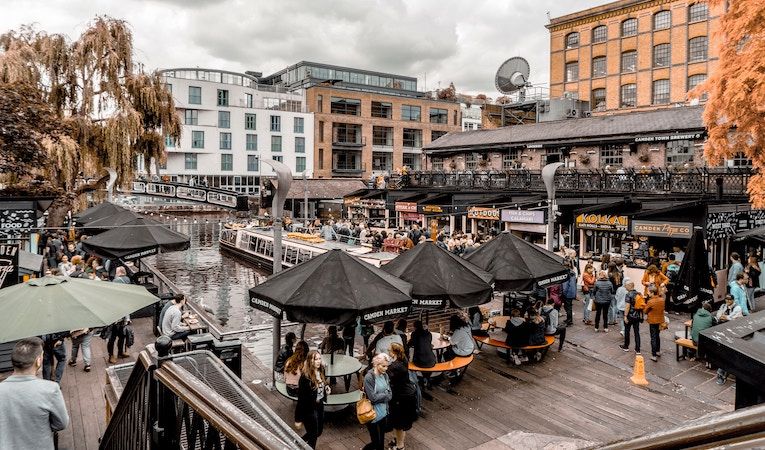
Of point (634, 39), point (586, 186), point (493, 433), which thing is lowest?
point (493, 433)

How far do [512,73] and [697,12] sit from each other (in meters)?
15.6

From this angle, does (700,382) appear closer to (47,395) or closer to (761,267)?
(761,267)

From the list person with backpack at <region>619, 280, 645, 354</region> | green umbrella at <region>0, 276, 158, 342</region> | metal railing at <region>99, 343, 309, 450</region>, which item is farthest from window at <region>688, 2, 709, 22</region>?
metal railing at <region>99, 343, 309, 450</region>

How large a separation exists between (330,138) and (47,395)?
64.5 meters

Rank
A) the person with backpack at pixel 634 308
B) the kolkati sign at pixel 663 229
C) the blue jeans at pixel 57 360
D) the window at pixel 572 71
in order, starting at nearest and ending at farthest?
1. the blue jeans at pixel 57 360
2. the person with backpack at pixel 634 308
3. the kolkati sign at pixel 663 229
4. the window at pixel 572 71

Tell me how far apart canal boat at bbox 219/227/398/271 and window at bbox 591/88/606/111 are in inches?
1193

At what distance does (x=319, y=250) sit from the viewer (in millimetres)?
24844

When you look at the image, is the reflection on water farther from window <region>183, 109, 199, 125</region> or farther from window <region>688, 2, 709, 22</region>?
window <region>688, 2, 709, 22</region>

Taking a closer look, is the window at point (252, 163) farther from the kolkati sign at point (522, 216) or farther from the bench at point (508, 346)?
the bench at point (508, 346)

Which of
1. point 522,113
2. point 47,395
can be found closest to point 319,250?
point 47,395

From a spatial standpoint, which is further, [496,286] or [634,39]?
[634,39]

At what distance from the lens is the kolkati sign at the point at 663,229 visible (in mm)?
18047

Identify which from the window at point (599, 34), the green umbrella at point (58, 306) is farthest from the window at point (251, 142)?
the green umbrella at point (58, 306)

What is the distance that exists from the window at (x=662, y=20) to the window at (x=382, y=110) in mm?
34698
